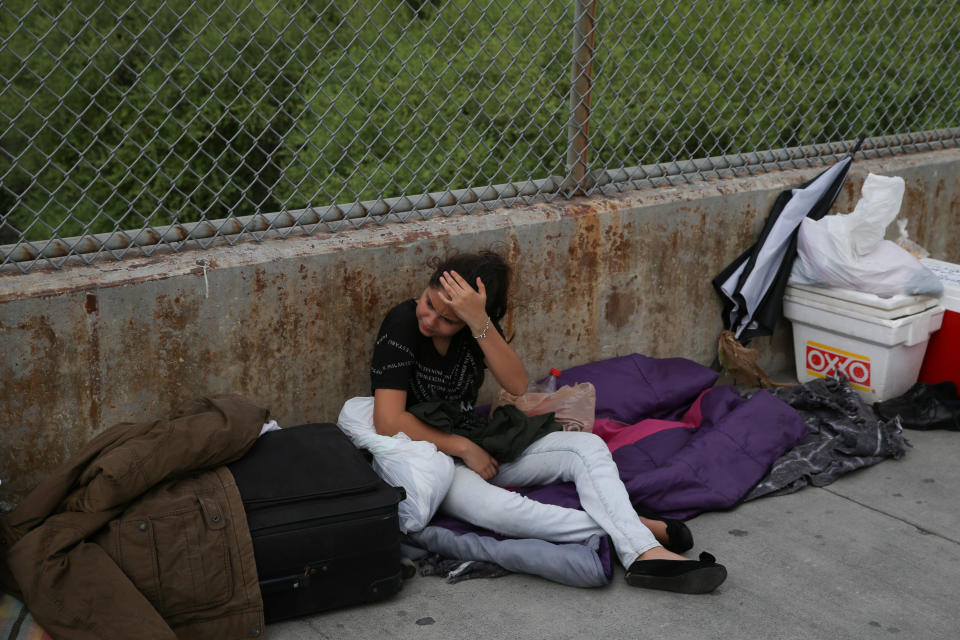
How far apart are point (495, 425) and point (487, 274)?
539 mm

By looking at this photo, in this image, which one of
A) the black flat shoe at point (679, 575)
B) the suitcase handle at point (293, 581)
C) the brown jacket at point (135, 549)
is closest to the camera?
the brown jacket at point (135, 549)

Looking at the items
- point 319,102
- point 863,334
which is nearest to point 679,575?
point 863,334

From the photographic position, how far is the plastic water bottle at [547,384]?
150 inches

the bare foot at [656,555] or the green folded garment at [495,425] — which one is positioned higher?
the green folded garment at [495,425]

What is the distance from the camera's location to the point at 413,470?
9.79 ft

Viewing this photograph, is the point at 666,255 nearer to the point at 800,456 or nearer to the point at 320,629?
the point at 800,456

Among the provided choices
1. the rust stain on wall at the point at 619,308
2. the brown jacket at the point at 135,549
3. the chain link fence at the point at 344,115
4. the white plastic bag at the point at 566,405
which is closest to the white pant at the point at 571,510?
the white plastic bag at the point at 566,405

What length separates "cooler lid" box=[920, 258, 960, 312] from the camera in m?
4.21

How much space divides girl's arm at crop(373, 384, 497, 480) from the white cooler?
1924 millimetres

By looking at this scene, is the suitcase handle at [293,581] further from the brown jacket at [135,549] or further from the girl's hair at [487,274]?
the girl's hair at [487,274]

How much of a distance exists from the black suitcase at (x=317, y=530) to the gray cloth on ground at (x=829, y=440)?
4.71 ft

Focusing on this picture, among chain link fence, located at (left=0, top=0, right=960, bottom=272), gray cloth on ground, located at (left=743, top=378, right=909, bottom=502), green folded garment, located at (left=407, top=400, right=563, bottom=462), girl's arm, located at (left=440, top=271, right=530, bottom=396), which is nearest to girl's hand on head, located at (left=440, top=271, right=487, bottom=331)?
girl's arm, located at (left=440, top=271, right=530, bottom=396)

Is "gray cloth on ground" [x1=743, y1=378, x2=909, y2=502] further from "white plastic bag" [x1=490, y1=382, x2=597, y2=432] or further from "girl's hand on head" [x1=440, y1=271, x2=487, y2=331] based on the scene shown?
"girl's hand on head" [x1=440, y1=271, x2=487, y2=331]

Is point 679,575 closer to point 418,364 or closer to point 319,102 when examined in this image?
point 418,364
